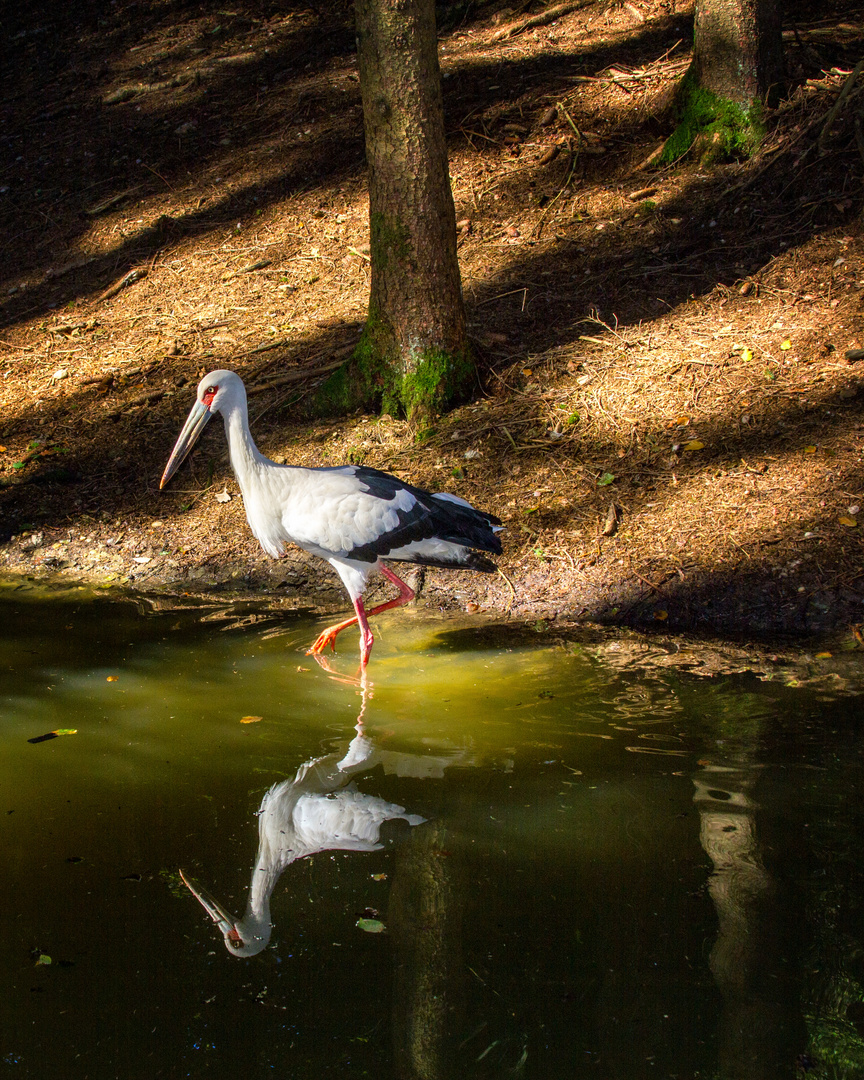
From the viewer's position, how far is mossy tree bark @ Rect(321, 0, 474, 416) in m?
6.76

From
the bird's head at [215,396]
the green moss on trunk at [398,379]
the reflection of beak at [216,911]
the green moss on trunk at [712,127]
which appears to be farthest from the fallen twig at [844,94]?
the reflection of beak at [216,911]

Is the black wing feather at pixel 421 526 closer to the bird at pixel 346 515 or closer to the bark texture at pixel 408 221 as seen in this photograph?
the bird at pixel 346 515

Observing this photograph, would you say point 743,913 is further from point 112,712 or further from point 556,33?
point 556,33

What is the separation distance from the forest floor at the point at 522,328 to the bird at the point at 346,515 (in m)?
0.66

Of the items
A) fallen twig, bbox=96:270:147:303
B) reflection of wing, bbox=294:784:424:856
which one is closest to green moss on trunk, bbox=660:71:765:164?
fallen twig, bbox=96:270:147:303

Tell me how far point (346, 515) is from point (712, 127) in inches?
241

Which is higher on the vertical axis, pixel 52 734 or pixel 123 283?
pixel 123 283

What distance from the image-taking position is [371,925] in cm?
335

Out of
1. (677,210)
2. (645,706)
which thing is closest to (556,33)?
(677,210)

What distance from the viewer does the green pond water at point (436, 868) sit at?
2.83m

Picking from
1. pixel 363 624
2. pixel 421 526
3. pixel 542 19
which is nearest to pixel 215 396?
pixel 421 526

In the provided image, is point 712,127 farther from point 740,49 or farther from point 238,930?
point 238,930

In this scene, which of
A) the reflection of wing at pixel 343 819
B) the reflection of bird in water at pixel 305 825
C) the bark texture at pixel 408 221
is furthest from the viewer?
the bark texture at pixel 408 221

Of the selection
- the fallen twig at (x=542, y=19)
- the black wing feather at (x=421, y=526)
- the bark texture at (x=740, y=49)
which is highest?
the fallen twig at (x=542, y=19)
